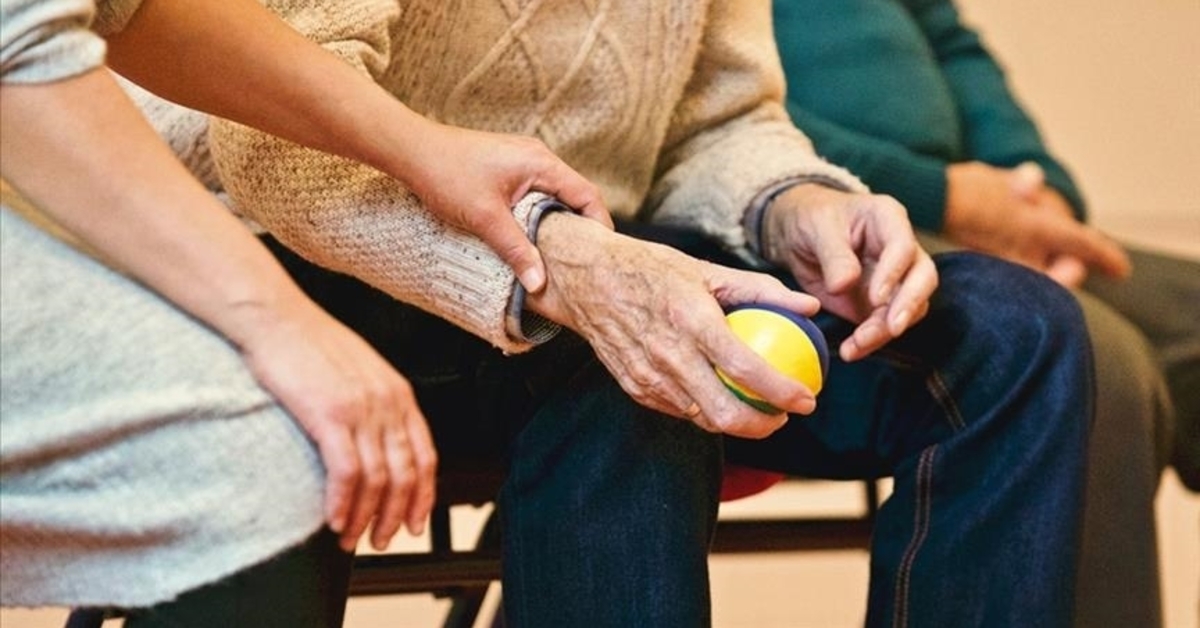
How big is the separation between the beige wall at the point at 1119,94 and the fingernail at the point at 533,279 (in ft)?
5.32

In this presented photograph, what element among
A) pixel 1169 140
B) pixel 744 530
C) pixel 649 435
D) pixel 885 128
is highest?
pixel 649 435

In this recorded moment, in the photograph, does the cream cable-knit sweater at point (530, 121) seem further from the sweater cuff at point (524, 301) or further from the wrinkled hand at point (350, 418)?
the wrinkled hand at point (350, 418)

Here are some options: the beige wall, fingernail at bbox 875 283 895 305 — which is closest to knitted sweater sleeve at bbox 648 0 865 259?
fingernail at bbox 875 283 895 305

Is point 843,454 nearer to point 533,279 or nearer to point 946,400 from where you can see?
point 946,400

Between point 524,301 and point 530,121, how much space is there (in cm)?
21

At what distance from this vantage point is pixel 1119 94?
92.7 inches

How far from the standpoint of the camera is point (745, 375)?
0.78m

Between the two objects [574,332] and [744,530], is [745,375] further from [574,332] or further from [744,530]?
[744,530]

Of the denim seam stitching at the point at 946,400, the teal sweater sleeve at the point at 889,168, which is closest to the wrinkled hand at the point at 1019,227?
the teal sweater sleeve at the point at 889,168

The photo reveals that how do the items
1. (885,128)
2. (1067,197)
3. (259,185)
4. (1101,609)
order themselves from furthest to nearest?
(1067,197) < (885,128) < (1101,609) < (259,185)

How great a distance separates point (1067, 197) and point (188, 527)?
127 cm

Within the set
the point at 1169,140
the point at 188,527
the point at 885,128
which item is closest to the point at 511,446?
the point at 188,527

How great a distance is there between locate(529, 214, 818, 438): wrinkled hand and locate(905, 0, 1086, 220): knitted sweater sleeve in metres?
0.94

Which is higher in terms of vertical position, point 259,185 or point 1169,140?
point 259,185
